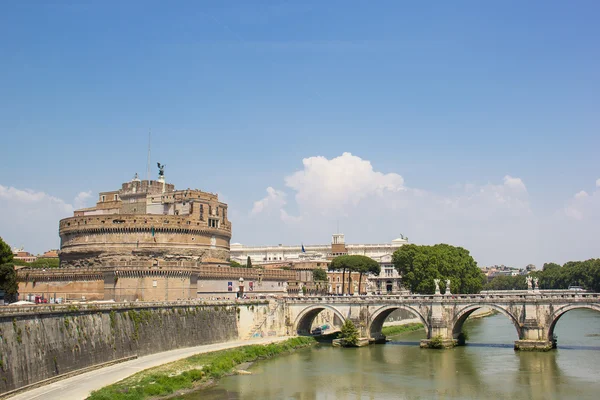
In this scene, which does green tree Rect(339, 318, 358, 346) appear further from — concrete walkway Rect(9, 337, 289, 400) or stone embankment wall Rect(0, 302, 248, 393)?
concrete walkway Rect(9, 337, 289, 400)

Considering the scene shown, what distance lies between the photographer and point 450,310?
55.7 metres

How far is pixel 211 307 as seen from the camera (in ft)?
185

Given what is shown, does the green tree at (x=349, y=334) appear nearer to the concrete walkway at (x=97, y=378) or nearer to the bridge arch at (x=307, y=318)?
the bridge arch at (x=307, y=318)

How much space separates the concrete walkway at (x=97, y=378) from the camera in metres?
31.0

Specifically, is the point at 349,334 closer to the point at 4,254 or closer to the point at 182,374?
the point at 182,374

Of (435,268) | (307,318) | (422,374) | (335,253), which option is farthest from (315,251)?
(422,374)

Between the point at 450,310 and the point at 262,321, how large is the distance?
53.9 feet

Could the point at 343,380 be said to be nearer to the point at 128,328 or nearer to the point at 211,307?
the point at 128,328

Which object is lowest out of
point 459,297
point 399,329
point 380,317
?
point 399,329

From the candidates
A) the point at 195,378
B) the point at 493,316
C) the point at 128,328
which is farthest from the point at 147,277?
the point at 493,316

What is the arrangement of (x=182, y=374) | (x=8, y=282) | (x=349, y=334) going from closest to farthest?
(x=182, y=374) → (x=349, y=334) → (x=8, y=282)

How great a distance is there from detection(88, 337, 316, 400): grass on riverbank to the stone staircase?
661cm

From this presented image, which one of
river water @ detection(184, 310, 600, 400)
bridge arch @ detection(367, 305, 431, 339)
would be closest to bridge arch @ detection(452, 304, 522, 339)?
river water @ detection(184, 310, 600, 400)

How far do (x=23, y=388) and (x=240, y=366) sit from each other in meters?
17.6
